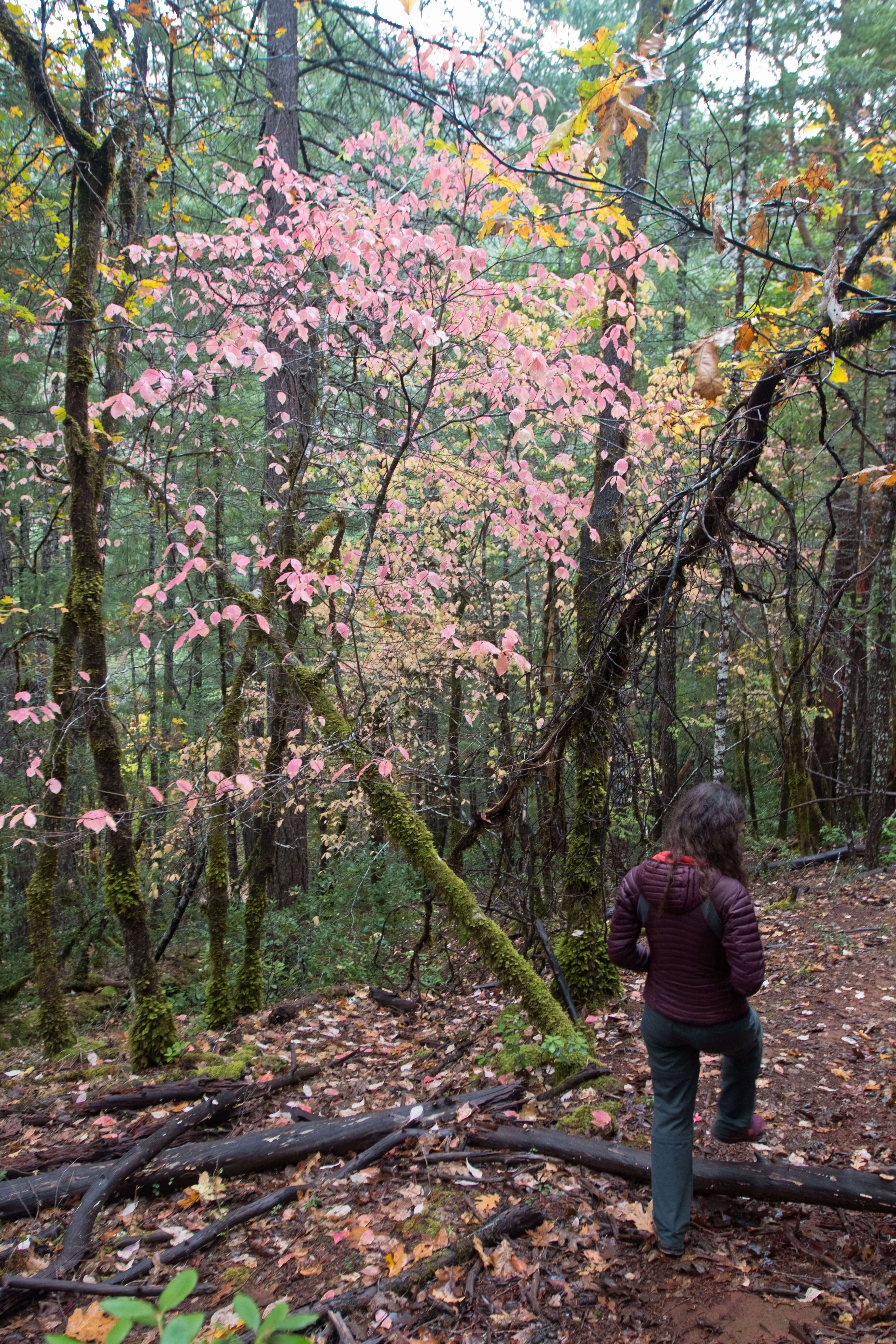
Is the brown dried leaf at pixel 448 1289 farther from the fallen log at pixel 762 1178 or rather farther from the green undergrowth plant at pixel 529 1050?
Answer: the green undergrowth plant at pixel 529 1050

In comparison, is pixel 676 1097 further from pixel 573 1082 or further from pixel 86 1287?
pixel 86 1287

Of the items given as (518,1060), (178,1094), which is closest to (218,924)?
(178,1094)

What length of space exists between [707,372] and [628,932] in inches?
89.7

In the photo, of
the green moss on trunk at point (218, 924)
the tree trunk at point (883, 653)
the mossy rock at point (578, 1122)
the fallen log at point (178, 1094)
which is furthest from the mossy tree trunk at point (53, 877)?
the tree trunk at point (883, 653)

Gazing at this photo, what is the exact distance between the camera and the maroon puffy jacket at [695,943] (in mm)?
2807

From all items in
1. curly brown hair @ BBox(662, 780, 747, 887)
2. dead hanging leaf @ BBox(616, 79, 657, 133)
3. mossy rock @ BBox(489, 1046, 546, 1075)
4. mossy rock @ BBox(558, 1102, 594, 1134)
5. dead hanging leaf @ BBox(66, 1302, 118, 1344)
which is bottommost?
dead hanging leaf @ BBox(66, 1302, 118, 1344)

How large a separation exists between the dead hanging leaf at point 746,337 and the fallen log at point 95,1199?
4750mm

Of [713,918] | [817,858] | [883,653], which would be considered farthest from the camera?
[817,858]

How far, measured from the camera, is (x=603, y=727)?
192 inches

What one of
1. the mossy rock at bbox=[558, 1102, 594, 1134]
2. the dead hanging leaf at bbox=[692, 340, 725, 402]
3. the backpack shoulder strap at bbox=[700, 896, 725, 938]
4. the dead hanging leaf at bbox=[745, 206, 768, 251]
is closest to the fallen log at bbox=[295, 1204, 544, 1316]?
the mossy rock at bbox=[558, 1102, 594, 1134]

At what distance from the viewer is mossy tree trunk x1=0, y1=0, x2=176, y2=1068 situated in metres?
5.21

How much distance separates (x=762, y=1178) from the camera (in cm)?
316

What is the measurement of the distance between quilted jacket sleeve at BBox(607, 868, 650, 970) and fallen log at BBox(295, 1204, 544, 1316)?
1.26 m

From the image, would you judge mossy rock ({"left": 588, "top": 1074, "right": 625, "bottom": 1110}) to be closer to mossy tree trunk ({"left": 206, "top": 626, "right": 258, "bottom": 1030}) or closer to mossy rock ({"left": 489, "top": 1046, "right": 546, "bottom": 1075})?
mossy rock ({"left": 489, "top": 1046, "right": 546, "bottom": 1075})
